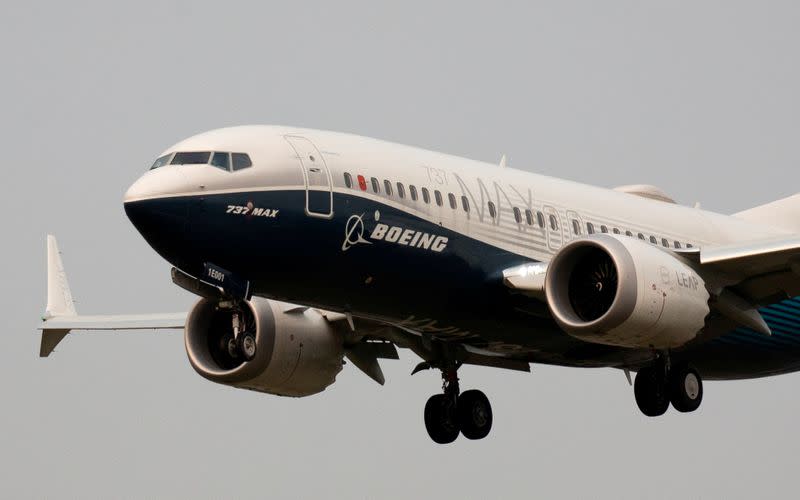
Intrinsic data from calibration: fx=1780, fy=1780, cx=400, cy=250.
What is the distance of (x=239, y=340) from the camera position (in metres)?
34.7

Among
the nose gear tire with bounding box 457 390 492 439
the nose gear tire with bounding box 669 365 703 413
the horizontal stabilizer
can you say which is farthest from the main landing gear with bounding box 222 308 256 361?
the horizontal stabilizer

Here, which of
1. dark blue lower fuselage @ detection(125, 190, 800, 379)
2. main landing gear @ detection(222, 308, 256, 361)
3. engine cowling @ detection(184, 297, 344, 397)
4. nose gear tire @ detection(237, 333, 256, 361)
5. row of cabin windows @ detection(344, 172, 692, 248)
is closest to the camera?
dark blue lower fuselage @ detection(125, 190, 800, 379)

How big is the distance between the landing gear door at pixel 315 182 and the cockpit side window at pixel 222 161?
52.3 inches

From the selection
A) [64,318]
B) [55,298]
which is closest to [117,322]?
[64,318]

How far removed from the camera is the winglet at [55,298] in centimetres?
4103

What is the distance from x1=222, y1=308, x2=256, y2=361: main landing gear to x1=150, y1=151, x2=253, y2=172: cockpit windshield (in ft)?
9.54

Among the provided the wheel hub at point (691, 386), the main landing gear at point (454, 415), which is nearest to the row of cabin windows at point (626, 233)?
the wheel hub at point (691, 386)

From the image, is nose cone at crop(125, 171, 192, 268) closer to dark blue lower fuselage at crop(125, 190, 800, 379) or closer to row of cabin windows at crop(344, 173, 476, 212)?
dark blue lower fuselage at crop(125, 190, 800, 379)

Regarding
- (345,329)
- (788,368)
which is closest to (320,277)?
(345,329)

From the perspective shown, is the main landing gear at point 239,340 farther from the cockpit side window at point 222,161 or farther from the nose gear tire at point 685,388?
the nose gear tire at point 685,388

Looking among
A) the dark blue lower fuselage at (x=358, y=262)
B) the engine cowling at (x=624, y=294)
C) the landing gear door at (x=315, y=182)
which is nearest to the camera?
the dark blue lower fuselage at (x=358, y=262)

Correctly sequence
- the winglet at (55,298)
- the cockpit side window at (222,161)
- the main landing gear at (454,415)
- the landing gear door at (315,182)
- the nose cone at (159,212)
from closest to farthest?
the nose cone at (159,212) < the cockpit side window at (222,161) < the landing gear door at (315,182) < the main landing gear at (454,415) < the winglet at (55,298)

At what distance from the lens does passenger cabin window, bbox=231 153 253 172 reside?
3091cm

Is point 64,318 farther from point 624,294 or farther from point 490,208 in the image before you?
point 624,294
